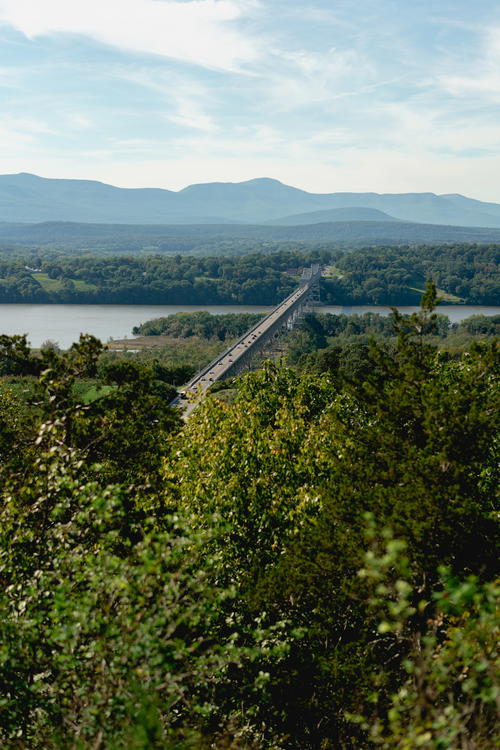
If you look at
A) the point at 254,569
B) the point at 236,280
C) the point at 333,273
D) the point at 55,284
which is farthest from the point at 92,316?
the point at 254,569

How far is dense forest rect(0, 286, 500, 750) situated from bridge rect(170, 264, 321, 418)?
3.77m

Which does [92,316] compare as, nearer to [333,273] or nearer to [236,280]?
[236,280]

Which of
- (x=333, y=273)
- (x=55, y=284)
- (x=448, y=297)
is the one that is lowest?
(x=448, y=297)

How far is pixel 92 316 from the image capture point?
123 m

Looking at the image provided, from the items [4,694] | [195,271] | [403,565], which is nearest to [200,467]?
[4,694]

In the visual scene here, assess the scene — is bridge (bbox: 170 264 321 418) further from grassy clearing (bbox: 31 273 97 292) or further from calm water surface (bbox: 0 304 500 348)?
grassy clearing (bbox: 31 273 97 292)

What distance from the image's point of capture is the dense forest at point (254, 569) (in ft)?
Result: 18.3

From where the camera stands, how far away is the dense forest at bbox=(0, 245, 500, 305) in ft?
472

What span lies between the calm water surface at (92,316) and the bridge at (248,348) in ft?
29.6

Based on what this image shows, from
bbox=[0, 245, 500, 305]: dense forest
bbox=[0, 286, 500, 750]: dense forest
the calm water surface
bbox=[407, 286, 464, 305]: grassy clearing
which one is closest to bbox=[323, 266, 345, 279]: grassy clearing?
bbox=[0, 245, 500, 305]: dense forest

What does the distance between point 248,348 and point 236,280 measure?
304ft

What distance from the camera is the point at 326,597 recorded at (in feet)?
31.8

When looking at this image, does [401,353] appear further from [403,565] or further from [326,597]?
[403,565]

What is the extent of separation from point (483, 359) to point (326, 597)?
15.3 ft
